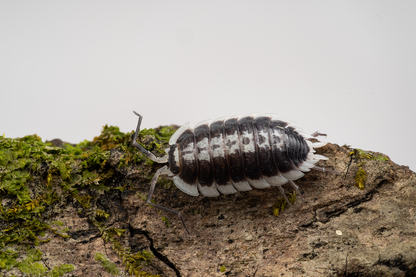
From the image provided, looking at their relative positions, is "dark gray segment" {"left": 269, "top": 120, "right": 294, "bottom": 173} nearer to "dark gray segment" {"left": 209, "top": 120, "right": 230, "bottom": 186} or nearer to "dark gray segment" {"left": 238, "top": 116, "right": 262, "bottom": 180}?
"dark gray segment" {"left": 238, "top": 116, "right": 262, "bottom": 180}

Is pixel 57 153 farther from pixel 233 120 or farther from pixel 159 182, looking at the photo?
pixel 233 120

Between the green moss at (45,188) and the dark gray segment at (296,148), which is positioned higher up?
A: the dark gray segment at (296,148)

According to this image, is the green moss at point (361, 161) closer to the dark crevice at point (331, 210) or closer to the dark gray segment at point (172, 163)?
the dark crevice at point (331, 210)

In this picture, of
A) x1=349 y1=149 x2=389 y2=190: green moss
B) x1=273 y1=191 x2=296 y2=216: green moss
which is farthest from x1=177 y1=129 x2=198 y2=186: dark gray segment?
x1=349 y1=149 x2=389 y2=190: green moss

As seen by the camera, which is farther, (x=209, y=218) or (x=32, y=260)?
(x=209, y=218)

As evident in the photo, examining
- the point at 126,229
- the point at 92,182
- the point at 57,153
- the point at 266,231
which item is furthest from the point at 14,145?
the point at 266,231

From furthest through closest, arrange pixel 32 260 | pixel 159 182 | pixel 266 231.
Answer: pixel 159 182 < pixel 266 231 < pixel 32 260

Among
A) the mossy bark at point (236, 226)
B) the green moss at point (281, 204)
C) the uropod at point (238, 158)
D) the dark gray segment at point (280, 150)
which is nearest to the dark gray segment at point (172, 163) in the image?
the uropod at point (238, 158)
